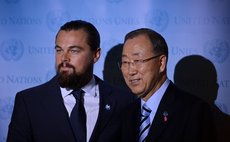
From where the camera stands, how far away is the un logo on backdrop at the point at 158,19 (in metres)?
2.93

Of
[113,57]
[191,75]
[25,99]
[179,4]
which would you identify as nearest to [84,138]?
[25,99]

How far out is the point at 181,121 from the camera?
1918 mm

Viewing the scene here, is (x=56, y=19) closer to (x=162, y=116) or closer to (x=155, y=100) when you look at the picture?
(x=155, y=100)

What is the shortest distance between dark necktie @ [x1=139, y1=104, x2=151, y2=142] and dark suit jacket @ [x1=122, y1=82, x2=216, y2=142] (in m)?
0.06

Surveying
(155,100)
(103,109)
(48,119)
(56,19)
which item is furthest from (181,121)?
(56,19)

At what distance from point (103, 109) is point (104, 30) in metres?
0.83

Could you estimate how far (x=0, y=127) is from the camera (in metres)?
2.93

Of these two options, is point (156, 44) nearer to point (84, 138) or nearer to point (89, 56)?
point (89, 56)

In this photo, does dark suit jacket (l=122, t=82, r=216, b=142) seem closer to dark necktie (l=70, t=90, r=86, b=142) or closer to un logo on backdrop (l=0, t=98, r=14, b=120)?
dark necktie (l=70, t=90, r=86, b=142)

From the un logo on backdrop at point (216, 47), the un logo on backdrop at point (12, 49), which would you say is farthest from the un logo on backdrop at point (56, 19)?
the un logo on backdrop at point (216, 47)

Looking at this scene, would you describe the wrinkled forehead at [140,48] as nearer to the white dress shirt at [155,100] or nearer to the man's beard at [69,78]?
the white dress shirt at [155,100]

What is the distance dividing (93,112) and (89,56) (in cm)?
37

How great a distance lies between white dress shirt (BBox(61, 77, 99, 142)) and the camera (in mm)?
2297

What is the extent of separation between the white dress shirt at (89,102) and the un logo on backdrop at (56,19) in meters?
0.72
